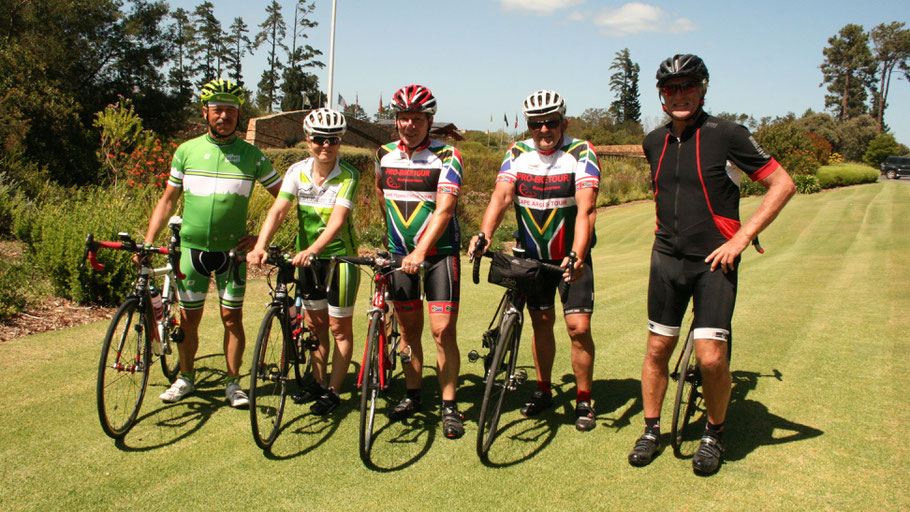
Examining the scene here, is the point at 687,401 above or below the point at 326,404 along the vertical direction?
above

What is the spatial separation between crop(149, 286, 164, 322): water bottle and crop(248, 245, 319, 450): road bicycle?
1.88 ft

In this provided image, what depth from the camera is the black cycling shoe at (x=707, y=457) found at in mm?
3662

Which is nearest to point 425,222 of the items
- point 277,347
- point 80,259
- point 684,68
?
point 277,347

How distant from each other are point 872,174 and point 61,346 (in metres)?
39.2

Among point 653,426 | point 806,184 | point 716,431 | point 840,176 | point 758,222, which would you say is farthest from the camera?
point 840,176

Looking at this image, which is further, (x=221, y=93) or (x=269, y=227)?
(x=221, y=93)

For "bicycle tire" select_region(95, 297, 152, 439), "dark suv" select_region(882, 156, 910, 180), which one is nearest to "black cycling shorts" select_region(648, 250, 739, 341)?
→ "bicycle tire" select_region(95, 297, 152, 439)

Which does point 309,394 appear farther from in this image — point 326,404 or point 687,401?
point 687,401

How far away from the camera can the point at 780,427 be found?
4.29 meters

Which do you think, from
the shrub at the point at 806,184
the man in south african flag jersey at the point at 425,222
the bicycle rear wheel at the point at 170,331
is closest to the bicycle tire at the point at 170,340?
the bicycle rear wheel at the point at 170,331

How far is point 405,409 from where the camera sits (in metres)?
4.59

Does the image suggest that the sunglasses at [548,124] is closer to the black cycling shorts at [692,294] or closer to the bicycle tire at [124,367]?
the black cycling shorts at [692,294]

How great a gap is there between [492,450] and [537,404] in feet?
2.49

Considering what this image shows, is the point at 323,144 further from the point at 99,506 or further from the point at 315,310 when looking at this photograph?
the point at 99,506
